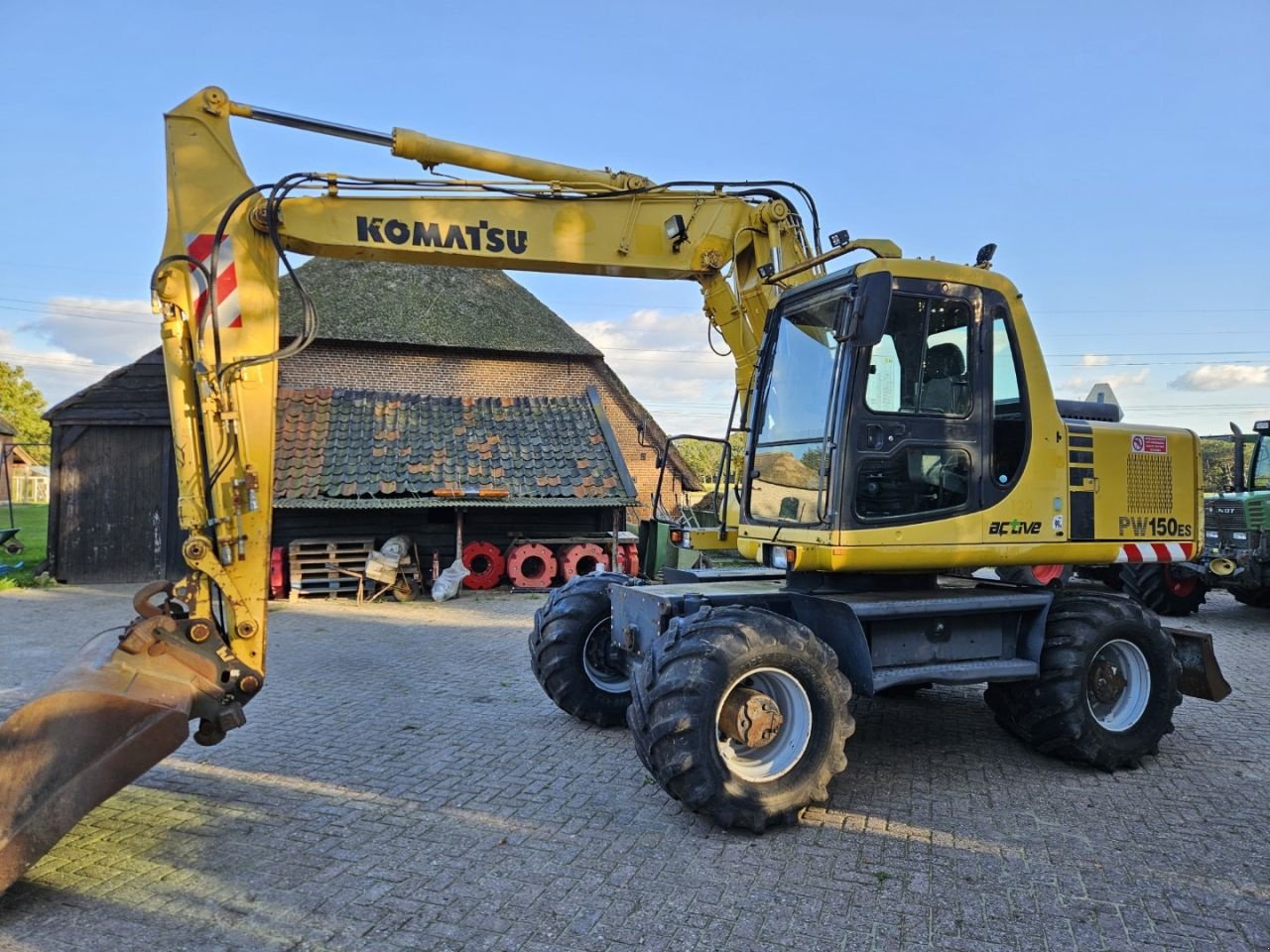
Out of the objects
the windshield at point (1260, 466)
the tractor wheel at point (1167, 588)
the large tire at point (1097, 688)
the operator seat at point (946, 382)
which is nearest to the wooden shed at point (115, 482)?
the operator seat at point (946, 382)

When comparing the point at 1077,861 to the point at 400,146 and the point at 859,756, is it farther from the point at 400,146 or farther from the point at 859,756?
the point at 400,146

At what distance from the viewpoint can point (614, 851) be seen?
4.21m

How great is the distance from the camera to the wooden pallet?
510 inches

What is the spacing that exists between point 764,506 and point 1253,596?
1057 centimetres

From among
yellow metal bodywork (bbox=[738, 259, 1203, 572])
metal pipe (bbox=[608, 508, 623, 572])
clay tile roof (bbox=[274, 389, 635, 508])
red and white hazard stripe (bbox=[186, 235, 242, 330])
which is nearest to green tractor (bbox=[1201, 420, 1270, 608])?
yellow metal bodywork (bbox=[738, 259, 1203, 572])

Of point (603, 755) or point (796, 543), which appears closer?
point (796, 543)

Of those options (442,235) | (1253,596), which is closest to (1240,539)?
(1253,596)

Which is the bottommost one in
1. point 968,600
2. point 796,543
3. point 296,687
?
point 296,687

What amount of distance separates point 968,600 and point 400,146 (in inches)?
180

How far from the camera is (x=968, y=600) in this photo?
5.25 m

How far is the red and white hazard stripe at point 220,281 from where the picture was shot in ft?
15.8

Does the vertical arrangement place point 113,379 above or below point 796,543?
above

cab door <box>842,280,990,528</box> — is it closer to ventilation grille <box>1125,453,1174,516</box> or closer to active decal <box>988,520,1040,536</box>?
active decal <box>988,520,1040,536</box>

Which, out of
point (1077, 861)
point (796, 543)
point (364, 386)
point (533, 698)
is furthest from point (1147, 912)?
point (364, 386)
